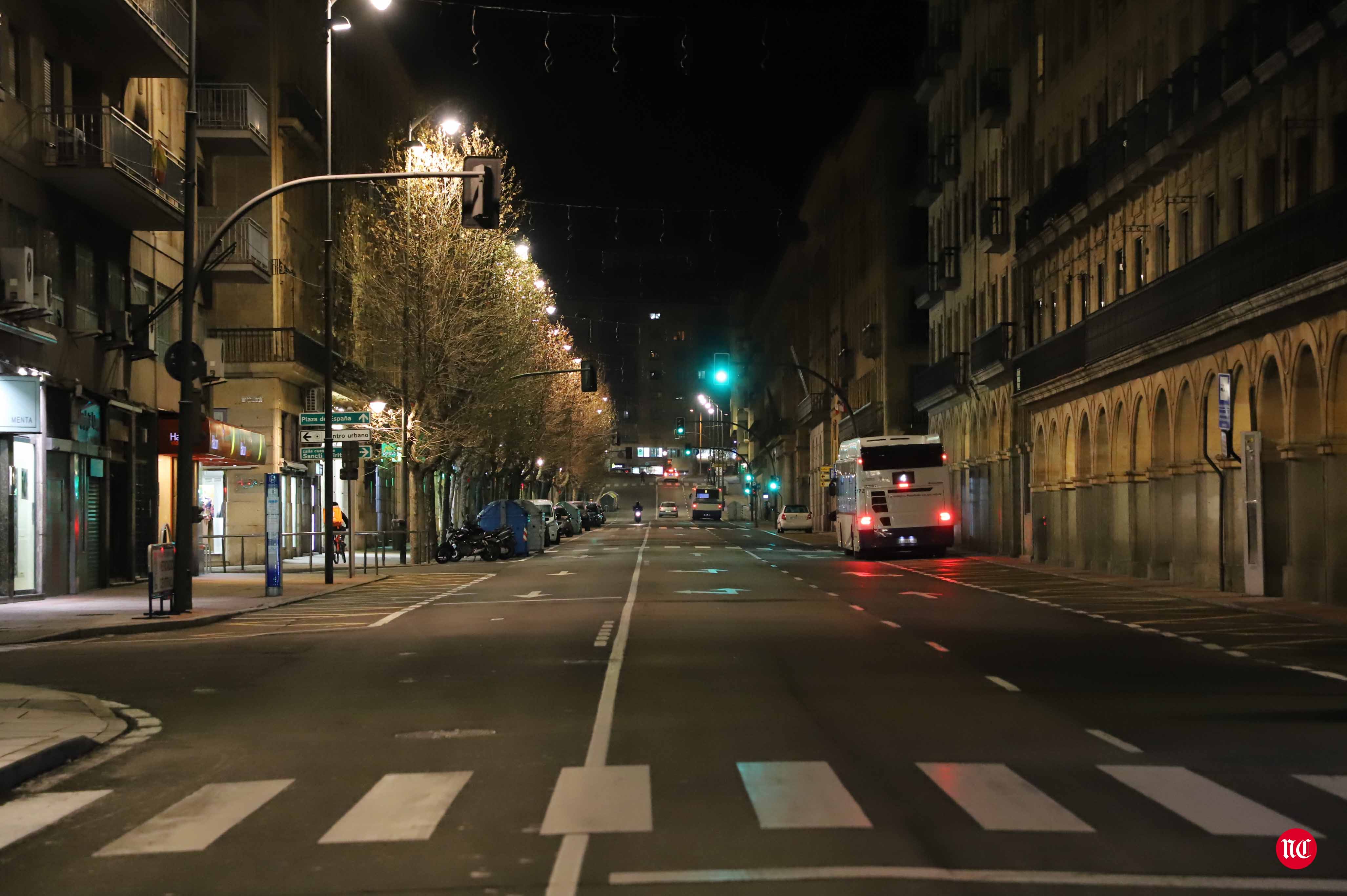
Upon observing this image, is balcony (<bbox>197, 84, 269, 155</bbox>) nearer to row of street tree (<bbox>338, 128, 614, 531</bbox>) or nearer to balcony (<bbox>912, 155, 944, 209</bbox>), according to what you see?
row of street tree (<bbox>338, 128, 614, 531</bbox>)

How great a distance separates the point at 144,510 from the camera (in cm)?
3619

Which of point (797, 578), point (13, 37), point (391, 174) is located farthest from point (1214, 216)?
point (13, 37)

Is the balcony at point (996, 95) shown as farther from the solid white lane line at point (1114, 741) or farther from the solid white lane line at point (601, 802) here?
the solid white lane line at point (601, 802)

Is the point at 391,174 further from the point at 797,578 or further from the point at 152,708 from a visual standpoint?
the point at 797,578

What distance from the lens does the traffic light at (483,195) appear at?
23219mm

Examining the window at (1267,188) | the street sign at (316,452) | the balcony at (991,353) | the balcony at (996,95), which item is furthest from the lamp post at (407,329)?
the window at (1267,188)

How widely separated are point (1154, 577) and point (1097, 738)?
26314mm

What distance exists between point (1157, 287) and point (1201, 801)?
90.5ft

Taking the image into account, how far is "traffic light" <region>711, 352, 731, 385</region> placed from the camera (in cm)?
5497

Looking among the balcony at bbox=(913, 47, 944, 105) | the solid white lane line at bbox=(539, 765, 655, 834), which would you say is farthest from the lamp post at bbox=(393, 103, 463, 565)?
the solid white lane line at bbox=(539, 765, 655, 834)

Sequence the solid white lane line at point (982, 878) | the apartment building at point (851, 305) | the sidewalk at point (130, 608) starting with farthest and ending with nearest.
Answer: the apartment building at point (851, 305)
the sidewalk at point (130, 608)
the solid white lane line at point (982, 878)

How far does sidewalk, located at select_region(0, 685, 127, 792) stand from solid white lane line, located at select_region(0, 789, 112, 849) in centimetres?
47

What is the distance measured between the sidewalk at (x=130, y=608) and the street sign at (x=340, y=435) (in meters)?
3.23

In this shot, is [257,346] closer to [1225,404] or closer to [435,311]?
[435,311]
